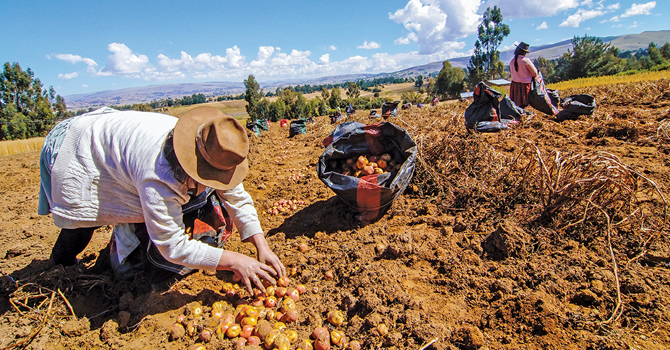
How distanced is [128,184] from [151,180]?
0.41m

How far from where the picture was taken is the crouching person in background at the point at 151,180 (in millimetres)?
1691

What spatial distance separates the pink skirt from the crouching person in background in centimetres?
621

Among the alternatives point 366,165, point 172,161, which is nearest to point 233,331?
point 172,161

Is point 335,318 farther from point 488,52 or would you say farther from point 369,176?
point 488,52

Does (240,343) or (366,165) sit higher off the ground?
(366,165)

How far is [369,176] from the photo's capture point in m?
2.93

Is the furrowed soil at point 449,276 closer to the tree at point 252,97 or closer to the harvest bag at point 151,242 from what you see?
the harvest bag at point 151,242

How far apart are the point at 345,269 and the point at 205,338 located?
1053 mm

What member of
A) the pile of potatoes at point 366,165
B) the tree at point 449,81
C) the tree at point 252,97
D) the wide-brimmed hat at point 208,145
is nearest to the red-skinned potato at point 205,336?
the wide-brimmed hat at point 208,145

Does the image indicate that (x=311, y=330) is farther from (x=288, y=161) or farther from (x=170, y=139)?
(x=288, y=161)

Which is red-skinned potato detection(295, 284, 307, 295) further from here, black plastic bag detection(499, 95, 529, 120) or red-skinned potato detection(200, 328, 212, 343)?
black plastic bag detection(499, 95, 529, 120)

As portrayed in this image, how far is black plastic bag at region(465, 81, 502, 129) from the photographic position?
541 centimetres

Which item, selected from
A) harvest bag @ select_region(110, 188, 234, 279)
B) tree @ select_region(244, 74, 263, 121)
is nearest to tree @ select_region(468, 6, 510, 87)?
tree @ select_region(244, 74, 263, 121)

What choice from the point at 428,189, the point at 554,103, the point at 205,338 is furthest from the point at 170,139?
the point at 554,103
